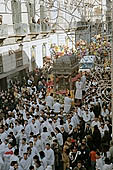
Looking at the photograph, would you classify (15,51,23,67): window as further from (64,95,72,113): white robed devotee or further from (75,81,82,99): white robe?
(64,95,72,113): white robed devotee

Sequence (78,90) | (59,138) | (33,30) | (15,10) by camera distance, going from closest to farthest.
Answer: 1. (59,138)
2. (78,90)
3. (15,10)
4. (33,30)

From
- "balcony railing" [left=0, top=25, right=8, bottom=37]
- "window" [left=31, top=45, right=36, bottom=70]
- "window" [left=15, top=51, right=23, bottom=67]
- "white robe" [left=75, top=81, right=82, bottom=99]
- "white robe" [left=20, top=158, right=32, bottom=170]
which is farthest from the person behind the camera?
"window" [left=31, top=45, right=36, bottom=70]

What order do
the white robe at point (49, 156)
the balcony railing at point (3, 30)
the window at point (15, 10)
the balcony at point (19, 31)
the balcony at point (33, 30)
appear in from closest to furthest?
the white robe at point (49, 156) < the balcony railing at point (3, 30) < the balcony at point (19, 31) < the window at point (15, 10) < the balcony at point (33, 30)

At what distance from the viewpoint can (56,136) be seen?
373 inches

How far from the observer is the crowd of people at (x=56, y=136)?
8164 mm

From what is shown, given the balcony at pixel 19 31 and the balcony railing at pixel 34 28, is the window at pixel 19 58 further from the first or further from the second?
the balcony railing at pixel 34 28

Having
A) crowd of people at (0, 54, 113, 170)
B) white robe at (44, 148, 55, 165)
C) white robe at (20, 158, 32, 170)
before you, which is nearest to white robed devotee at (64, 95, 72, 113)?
crowd of people at (0, 54, 113, 170)

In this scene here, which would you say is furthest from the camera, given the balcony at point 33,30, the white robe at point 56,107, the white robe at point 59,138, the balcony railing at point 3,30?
the balcony at point 33,30

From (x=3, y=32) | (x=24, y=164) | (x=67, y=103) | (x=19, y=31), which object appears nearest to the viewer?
(x=24, y=164)

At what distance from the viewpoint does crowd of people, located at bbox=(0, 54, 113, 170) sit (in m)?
8.16

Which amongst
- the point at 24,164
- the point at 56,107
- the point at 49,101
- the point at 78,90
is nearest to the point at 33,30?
the point at 78,90

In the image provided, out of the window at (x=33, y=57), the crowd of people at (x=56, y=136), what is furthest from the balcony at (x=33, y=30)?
the crowd of people at (x=56, y=136)

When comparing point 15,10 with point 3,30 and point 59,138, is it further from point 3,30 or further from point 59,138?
point 59,138

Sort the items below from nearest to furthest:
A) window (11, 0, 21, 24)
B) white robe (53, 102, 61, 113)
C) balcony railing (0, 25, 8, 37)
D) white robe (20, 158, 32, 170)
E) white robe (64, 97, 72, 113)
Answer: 1. white robe (20, 158, 32, 170)
2. white robe (53, 102, 61, 113)
3. white robe (64, 97, 72, 113)
4. balcony railing (0, 25, 8, 37)
5. window (11, 0, 21, 24)
